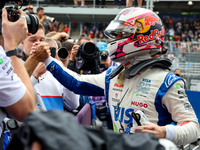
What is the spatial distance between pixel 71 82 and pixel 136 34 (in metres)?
0.75

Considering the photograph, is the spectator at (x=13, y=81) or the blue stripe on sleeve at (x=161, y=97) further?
the blue stripe on sleeve at (x=161, y=97)

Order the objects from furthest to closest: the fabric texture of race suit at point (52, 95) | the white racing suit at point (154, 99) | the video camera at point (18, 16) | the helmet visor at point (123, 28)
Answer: the fabric texture of race suit at point (52, 95) → the helmet visor at point (123, 28) → the white racing suit at point (154, 99) → the video camera at point (18, 16)

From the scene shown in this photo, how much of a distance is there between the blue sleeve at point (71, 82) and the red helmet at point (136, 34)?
15.8 inches

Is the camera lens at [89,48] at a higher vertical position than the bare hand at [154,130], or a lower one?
higher

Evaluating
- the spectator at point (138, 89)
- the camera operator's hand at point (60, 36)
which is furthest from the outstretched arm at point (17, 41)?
the camera operator's hand at point (60, 36)

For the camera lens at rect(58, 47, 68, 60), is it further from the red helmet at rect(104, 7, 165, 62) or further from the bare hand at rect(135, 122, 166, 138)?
the bare hand at rect(135, 122, 166, 138)

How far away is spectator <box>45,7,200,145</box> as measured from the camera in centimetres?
206

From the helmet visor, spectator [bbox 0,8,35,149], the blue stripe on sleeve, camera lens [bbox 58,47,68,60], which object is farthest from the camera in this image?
camera lens [bbox 58,47,68,60]

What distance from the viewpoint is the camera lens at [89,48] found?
3050mm

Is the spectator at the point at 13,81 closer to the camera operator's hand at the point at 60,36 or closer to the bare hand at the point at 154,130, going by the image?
the bare hand at the point at 154,130

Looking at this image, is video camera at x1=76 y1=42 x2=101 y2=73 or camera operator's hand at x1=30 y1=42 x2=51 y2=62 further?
video camera at x1=76 y1=42 x2=101 y2=73

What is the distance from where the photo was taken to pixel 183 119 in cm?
206

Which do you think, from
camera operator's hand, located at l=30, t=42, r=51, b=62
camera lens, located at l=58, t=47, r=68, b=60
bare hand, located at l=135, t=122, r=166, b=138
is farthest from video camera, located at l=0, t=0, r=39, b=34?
camera lens, located at l=58, t=47, r=68, b=60

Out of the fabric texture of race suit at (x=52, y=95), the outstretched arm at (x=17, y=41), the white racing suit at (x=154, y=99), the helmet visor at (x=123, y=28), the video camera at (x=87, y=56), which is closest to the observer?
the outstretched arm at (x=17, y=41)
